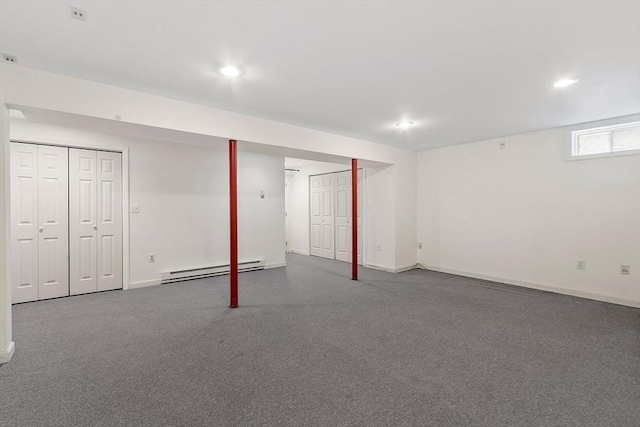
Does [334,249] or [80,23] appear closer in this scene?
[80,23]

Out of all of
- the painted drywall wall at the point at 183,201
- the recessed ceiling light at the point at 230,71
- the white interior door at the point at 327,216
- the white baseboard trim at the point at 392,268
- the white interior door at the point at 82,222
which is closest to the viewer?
the recessed ceiling light at the point at 230,71

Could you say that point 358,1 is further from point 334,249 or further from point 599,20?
point 334,249

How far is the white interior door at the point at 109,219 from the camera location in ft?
14.2

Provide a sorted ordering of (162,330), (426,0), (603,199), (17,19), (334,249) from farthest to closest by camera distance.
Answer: (334,249), (603,199), (162,330), (17,19), (426,0)

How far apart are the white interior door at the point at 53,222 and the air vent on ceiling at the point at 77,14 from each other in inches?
117

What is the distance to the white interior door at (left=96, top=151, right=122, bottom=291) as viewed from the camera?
4328 mm

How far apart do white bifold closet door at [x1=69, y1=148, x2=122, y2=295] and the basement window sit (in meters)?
6.75

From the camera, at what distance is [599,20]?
75.2 inches

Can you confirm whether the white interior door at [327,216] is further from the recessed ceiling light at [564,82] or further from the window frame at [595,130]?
the recessed ceiling light at [564,82]

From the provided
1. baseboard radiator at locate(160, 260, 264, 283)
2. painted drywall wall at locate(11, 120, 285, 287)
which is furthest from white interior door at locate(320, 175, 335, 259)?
baseboard radiator at locate(160, 260, 264, 283)

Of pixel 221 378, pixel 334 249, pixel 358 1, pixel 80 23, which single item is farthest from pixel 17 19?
pixel 334 249

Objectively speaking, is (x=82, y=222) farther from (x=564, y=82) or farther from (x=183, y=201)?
(x=564, y=82)

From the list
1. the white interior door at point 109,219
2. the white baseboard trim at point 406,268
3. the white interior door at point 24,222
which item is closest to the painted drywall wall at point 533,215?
the white baseboard trim at point 406,268

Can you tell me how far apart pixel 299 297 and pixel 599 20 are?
12.9 feet
